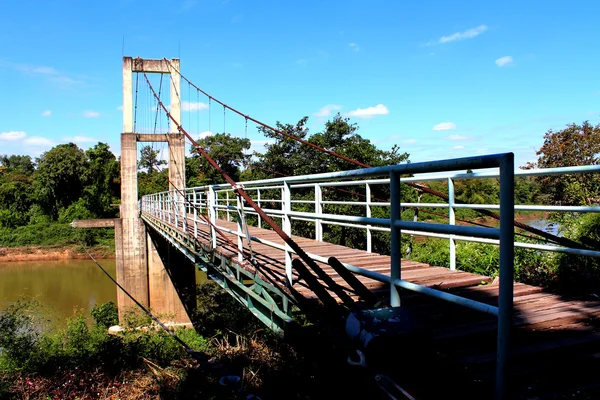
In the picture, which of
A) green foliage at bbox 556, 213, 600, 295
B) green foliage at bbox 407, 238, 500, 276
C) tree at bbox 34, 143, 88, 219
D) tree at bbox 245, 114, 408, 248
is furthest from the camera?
tree at bbox 34, 143, 88, 219

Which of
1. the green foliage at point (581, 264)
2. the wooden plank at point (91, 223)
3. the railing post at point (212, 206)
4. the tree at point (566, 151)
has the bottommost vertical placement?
the wooden plank at point (91, 223)

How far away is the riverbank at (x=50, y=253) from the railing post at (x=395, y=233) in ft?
90.9

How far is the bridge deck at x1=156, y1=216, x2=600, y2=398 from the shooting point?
A: 1.16 meters

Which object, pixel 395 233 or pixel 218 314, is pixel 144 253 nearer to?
pixel 218 314

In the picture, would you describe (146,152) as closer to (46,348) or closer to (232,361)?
(46,348)

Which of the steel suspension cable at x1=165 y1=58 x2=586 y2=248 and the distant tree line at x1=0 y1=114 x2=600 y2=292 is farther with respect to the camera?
the distant tree line at x1=0 y1=114 x2=600 y2=292

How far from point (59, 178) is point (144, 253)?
62.5ft

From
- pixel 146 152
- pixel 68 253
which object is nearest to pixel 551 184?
pixel 68 253

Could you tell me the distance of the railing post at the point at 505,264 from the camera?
0.97 m

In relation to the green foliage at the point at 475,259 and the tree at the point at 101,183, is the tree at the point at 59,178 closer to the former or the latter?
the tree at the point at 101,183

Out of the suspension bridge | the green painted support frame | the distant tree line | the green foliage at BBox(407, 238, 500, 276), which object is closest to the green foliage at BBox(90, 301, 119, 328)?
the distant tree line

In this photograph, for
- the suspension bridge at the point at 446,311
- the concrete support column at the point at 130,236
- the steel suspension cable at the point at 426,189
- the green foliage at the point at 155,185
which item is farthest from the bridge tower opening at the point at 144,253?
the green foliage at the point at 155,185

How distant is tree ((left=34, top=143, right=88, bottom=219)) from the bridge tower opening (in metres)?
17.0

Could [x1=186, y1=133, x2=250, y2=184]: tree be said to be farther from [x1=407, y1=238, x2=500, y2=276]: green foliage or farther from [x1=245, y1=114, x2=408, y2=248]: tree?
[x1=407, y1=238, x2=500, y2=276]: green foliage
